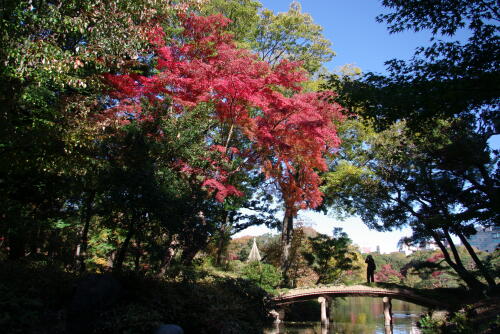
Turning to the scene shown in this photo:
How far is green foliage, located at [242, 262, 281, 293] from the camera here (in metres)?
14.8

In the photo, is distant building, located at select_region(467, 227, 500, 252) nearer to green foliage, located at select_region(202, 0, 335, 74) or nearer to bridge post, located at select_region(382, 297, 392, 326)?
bridge post, located at select_region(382, 297, 392, 326)

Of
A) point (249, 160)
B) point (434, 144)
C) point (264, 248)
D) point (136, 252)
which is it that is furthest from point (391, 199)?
point (136, 252)

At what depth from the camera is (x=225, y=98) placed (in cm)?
1208

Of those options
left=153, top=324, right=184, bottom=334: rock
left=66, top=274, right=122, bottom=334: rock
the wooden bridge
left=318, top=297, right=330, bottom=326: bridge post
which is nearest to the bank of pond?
left=66, top=274, right=122, bottom=334: rock

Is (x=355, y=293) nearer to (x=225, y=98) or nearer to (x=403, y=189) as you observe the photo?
(x=403, y=189)

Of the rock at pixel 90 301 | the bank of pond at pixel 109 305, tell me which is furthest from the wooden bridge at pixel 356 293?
the rock at pixel 90 301

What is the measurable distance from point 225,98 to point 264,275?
797 cm

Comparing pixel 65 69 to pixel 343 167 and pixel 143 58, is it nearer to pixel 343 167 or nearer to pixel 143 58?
pixel 143 58

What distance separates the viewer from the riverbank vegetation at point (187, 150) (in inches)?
245

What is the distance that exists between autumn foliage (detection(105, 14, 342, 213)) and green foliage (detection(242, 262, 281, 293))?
406cm

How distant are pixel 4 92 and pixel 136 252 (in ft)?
16.6

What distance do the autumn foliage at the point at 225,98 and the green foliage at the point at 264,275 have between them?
406 cm

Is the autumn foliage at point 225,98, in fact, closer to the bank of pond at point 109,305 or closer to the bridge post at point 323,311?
the bank of pond at point 109,305

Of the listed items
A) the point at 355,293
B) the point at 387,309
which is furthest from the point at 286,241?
the point at 387,309
